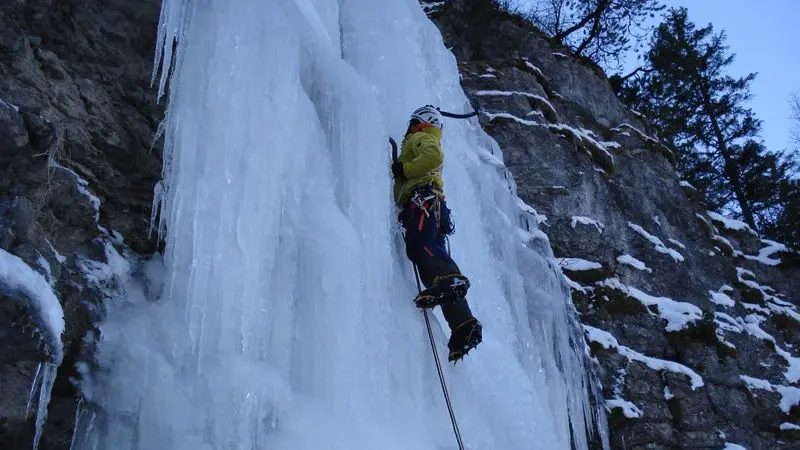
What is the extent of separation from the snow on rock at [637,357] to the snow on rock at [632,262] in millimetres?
1617

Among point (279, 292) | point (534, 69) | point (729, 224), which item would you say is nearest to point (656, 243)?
point (534, 69)

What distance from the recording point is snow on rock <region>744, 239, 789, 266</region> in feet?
41.5

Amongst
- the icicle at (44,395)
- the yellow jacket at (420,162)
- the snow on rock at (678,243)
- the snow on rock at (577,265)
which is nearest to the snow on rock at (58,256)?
the icicle at (44,395)

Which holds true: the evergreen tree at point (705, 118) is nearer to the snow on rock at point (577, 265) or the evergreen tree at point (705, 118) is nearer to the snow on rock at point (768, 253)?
the snow on rock at point (768, 253)

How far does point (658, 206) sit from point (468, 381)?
8.47 meters

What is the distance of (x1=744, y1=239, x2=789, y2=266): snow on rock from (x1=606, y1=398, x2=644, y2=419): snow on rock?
254 inches

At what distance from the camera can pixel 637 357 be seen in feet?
26.8

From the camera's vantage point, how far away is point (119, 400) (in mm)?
3037

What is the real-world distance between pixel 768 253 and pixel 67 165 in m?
12.9

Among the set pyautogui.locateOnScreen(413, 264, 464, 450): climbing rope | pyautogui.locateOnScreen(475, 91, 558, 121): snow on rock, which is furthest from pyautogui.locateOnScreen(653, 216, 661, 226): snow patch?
pyautogui.locateOnScreen(413, 264, 464, 450): climbing rope

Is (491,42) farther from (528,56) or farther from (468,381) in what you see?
(468,381)

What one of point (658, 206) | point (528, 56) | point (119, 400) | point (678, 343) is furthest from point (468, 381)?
point (528, 56)

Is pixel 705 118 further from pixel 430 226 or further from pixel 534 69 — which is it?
pixel 430 226

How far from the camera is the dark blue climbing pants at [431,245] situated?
12.8 feet
